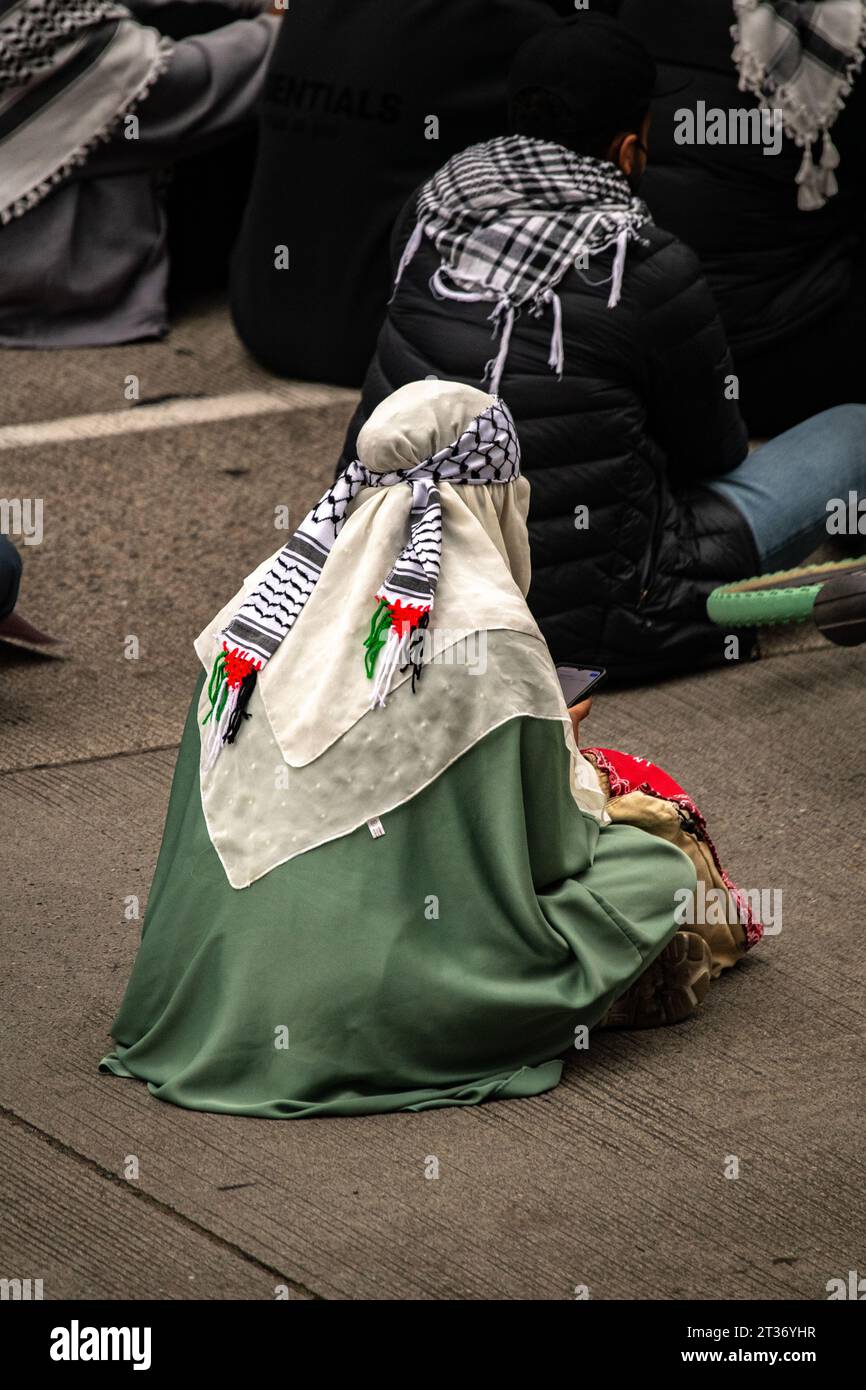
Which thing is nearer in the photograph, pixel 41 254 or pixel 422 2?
pixel 422 2

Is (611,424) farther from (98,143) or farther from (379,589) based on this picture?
(98,143)

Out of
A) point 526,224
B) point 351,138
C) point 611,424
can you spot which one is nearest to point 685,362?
point 611,424

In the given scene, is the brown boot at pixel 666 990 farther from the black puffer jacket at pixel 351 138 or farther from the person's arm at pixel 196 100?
the person's arm at pixel 196 100

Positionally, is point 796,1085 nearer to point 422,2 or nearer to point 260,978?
point 260,978

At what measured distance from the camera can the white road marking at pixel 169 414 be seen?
568 centimetres

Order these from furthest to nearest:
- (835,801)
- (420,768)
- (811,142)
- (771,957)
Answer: (811,142) → (835,801) → (771,957) → (420,768)

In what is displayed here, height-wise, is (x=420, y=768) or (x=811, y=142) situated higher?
(x=811, y=142)

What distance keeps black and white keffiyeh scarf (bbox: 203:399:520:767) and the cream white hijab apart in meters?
0.02

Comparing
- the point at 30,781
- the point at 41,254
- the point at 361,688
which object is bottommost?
the point at 30,781

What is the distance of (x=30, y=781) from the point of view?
420 centimetres

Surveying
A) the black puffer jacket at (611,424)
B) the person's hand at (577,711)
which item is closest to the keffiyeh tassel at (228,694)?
the person's hand at (577,711)

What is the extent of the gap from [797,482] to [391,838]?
6.81 ft

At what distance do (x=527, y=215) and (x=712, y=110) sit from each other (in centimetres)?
113

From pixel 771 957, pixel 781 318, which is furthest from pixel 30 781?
pixel 781 318
